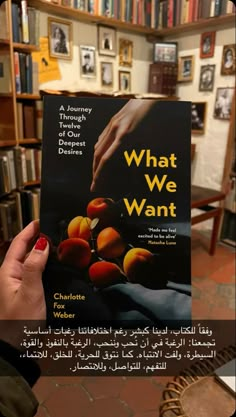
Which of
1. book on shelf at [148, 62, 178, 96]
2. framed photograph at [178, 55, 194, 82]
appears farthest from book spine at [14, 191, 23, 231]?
framed photograph at [178, 55, 194, 82]

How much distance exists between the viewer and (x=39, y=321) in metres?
0.48

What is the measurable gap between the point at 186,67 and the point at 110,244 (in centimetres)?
145

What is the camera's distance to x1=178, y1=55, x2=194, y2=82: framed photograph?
58.6 inches

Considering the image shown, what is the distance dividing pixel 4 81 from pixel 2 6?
20 centimetres

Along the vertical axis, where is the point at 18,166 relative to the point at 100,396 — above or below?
above

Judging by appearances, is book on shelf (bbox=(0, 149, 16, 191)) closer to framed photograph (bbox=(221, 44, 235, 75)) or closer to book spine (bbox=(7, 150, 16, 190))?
book spine (bbox=(7, 150, 16, 190))

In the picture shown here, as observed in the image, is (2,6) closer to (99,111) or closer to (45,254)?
(99,111)

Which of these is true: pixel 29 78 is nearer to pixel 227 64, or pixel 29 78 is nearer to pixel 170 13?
pixel 170 13

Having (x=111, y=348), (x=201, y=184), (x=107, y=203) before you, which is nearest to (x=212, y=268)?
(x=201, y=184)

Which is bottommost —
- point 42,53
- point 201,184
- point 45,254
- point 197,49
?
point 201,184

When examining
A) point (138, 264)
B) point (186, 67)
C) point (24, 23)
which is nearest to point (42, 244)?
point (138, 264)

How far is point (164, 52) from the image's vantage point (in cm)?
132

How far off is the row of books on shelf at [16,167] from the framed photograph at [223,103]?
50.8 inches

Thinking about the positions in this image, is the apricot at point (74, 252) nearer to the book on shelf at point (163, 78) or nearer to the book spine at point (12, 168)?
the book spine at point (12, 168)
